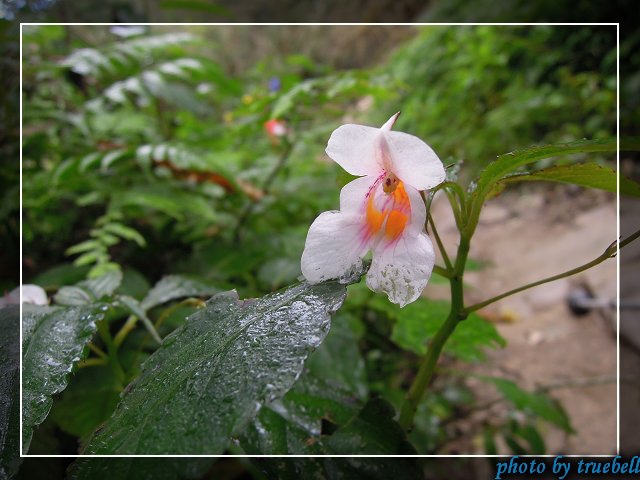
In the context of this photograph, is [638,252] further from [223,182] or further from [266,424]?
[266,424]

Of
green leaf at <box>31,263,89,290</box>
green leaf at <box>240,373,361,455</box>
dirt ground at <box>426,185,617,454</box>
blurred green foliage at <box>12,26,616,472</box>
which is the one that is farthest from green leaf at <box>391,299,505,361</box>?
green leaf at <box>31,263,89,290</box>

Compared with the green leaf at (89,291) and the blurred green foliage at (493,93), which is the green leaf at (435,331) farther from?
the blurred green foliage at (493,93)

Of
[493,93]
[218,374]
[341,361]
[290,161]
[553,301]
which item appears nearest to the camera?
[218,374]

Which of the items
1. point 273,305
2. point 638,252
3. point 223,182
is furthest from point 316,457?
point 638,252

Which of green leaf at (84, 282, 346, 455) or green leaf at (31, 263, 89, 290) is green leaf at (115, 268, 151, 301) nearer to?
green leaf at (31, 263, 89, 290)

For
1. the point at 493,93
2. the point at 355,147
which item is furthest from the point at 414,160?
the point at 493,93

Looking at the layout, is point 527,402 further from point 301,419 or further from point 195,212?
point 195,212
